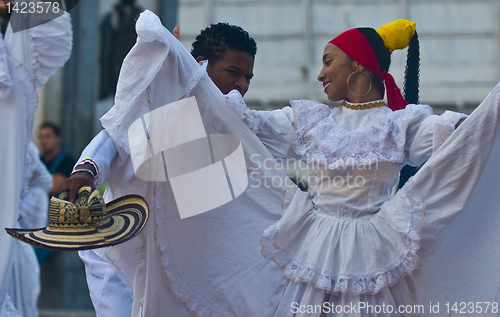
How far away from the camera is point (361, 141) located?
2098 millimetres

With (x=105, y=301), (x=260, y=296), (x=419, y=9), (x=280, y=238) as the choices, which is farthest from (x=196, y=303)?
(x=419, y=9)

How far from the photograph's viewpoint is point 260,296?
209 centimetres

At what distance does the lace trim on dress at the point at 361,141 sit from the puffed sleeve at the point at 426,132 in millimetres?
32

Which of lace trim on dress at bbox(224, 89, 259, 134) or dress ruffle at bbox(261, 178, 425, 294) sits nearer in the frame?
dress ruffle at bbox(261, 178, 425, 294)

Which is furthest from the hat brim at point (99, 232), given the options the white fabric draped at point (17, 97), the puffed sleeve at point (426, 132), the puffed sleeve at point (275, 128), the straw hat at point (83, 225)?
the white fabric draped at point (17, 97)

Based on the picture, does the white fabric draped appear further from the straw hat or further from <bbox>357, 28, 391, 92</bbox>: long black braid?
<bbox>357, 28, 391, 92</bbox>: long black braid

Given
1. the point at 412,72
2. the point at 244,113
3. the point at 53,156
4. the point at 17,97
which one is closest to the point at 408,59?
the point at 412,72

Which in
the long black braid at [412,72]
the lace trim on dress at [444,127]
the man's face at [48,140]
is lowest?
the man's face at [48,140]

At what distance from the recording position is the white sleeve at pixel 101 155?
211cm

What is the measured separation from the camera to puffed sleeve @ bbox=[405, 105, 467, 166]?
1958 mm

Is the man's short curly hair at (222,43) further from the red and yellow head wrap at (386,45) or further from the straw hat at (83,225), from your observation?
the straw hat at (83,225)

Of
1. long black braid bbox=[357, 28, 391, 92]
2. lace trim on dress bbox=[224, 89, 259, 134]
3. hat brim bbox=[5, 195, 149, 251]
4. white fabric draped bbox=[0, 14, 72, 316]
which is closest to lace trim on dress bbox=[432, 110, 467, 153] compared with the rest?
long black braid bbox=[357, 28, 391, 92]

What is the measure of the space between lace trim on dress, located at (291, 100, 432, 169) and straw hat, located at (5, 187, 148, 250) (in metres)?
0.73

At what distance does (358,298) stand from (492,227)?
0.59 m
